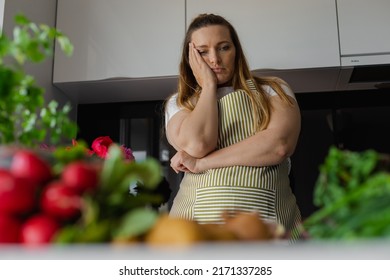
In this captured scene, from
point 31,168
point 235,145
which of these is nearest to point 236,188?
point 235,145

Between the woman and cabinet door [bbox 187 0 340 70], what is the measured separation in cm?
70

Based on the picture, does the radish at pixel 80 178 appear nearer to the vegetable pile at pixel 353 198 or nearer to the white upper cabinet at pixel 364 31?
the vegetable pile at pixel 353 198

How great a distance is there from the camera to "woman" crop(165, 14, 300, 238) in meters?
1.12

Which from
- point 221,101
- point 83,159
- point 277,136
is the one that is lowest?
point 83,159

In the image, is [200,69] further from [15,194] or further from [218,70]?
[15,194]

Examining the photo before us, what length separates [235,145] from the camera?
117 centimetres

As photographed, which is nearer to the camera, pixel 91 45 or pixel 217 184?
pixel 217 184

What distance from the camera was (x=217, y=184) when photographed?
3.75 feet

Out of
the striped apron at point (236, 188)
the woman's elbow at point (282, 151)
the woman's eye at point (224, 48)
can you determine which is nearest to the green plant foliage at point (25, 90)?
the striped apron at point (236, 188)

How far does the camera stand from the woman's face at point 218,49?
4.63ft

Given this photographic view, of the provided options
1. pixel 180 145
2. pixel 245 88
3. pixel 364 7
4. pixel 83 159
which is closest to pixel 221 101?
pixel 245 88

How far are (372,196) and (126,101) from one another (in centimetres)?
220
